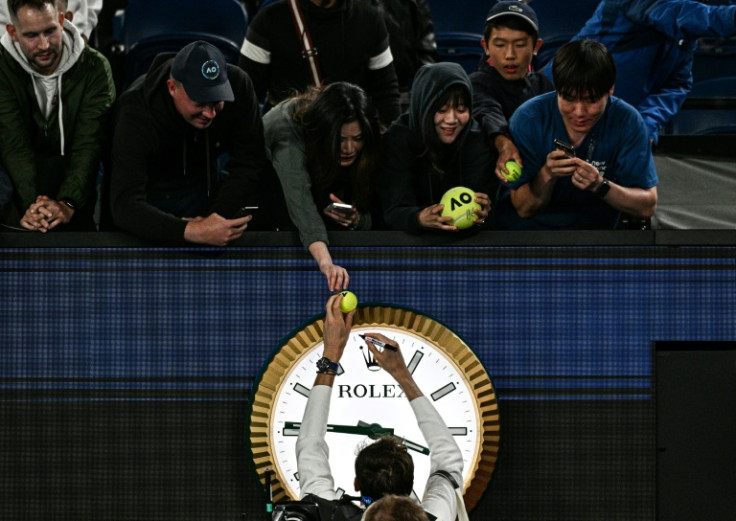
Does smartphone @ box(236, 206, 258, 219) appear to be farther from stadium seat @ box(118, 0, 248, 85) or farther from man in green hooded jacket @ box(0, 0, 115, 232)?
stadium seat @ box(118, 0, 248, 85)

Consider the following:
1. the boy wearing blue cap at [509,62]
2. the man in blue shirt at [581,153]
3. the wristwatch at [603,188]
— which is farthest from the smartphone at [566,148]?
the boy wearing blue cap at [509,62]

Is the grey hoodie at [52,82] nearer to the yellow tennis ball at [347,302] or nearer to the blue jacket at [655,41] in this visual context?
the yellow tennis ball at [347,302]

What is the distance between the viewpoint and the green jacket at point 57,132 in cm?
481

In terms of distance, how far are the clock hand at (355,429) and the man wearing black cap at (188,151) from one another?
70cm

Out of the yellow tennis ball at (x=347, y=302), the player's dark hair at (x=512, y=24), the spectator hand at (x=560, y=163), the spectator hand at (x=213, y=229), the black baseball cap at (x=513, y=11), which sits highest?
the black baseball cap at (x=513, y=11)

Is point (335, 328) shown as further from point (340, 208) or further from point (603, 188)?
point (603, 188)

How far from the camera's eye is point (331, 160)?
469cm

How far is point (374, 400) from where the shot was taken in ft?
15.0

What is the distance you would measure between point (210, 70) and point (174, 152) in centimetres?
40

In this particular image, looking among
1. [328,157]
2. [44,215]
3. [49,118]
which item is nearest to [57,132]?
[49,118]

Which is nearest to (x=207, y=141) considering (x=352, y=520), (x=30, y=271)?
(x=30, y=271)

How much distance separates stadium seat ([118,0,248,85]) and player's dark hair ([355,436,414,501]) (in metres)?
3.68

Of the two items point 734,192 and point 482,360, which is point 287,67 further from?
point 734,192

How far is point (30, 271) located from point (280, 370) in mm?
979
